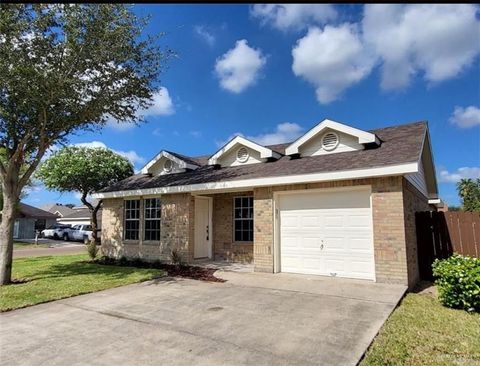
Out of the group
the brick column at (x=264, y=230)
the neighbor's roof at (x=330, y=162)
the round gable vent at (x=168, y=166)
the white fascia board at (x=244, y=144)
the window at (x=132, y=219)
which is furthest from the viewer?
the round gable vent at (x=168, y=166)

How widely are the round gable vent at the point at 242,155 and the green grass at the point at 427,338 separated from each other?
8.18 m

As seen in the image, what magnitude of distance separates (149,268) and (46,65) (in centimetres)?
750

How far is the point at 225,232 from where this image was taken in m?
13.9

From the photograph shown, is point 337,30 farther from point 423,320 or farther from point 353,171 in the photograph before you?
point 423,320

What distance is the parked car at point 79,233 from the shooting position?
3247 centimetres

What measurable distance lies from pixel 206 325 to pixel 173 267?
6.68 metres

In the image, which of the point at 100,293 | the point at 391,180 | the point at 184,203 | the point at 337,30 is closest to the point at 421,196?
the point at 391,180

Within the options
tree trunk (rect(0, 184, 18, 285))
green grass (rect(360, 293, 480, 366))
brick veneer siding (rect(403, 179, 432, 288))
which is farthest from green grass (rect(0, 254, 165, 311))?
brick veneer siding (rect(403, 179, 432, 288))

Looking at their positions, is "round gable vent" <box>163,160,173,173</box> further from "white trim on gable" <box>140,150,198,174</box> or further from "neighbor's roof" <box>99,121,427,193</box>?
"neighbor's roof" <box>99,121,427,193</box>

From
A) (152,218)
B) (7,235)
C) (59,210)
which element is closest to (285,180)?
(152,218)

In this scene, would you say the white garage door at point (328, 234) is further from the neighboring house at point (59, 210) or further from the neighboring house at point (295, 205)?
the neighboring house at point (59, 210)

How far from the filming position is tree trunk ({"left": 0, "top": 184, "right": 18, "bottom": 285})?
9992mm

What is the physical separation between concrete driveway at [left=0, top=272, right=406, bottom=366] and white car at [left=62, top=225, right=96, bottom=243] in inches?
1031

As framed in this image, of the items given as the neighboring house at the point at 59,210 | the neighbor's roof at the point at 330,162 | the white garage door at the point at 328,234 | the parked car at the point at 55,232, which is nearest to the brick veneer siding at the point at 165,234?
the neighbor's roof at the point at 330,162
